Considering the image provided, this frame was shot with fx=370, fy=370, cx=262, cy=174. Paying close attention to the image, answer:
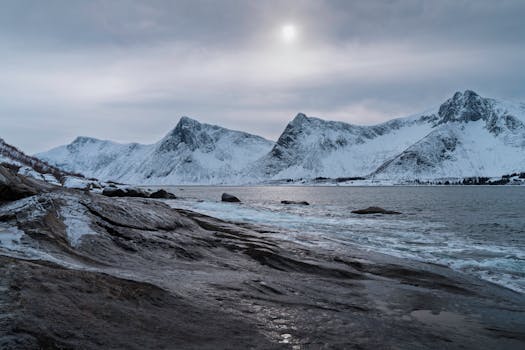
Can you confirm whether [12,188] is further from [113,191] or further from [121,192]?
[121,192]

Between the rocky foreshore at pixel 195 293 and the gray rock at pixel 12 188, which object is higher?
the gray rock at pixel 12 188

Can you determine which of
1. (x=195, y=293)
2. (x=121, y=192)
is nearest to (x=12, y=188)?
(x=195, y=293)

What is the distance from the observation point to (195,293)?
686cm

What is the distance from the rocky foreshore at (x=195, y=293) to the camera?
188 inches

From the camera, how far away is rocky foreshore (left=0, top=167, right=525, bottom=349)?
478cm

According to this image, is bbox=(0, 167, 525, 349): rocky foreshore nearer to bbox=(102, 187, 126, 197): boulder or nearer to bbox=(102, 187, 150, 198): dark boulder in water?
bbox=(102, 187, 126, 197): boulder

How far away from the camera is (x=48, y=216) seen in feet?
29.2

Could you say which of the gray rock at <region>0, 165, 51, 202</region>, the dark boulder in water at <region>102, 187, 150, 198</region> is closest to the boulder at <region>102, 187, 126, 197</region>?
the dark boulder in water at <region>102, 187, 150, 198</region>

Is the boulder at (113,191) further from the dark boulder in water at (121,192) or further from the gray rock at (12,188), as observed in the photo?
the gray rock at (12,188)

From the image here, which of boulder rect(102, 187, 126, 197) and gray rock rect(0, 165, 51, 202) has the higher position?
gray rock rect(0, 165, 51, 202)

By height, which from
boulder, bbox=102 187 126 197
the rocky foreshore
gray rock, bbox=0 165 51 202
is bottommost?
the rocky foreshore

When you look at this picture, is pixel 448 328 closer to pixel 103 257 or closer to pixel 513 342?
pixel 513 342

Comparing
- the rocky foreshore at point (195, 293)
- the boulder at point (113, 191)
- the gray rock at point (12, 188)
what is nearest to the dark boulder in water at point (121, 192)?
the boulder at point (113, 191)

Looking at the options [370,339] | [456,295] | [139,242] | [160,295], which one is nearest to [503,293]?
[456,295]
